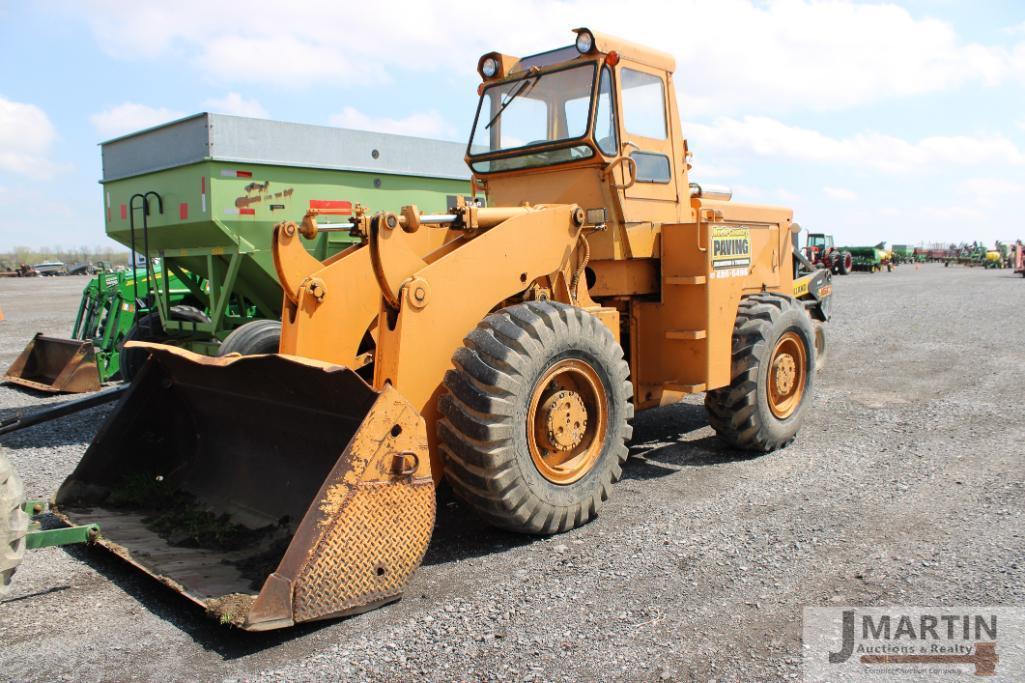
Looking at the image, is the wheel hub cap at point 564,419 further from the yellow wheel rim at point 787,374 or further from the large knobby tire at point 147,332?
the large knobby tire at point 147,332

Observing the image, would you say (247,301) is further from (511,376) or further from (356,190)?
(511,376)

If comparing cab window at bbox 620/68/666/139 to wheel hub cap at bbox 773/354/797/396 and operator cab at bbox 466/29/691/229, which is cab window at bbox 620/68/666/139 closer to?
operator cab at bbox 466/29/691/229

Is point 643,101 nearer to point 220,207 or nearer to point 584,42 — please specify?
point 584,42

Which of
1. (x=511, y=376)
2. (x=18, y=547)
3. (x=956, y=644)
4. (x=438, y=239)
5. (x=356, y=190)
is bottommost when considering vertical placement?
(x=956, y=644)

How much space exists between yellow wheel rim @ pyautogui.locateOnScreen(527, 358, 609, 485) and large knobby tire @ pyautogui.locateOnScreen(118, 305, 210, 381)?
5.96 meters

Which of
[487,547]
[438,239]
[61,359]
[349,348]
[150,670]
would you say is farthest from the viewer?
[61,359]

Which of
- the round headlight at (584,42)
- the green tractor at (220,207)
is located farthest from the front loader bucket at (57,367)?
the round headlight at (584,42)

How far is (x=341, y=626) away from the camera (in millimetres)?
3611

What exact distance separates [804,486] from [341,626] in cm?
340

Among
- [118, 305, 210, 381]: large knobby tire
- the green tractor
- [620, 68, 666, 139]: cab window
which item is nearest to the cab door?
[620, 68, 666, 139]: cab window

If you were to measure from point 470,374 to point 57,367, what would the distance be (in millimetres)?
7758

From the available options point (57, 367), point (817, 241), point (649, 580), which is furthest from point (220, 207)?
point (817, 241)

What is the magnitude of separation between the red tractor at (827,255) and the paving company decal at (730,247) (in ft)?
111

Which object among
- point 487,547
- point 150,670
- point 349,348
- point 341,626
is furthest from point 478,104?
point 150,670
